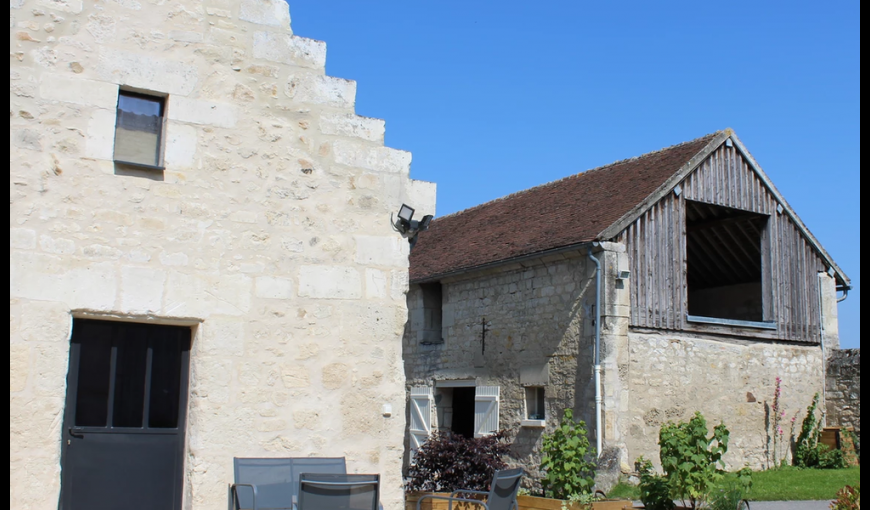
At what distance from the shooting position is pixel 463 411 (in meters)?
15.3

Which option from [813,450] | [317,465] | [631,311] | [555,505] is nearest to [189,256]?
[317,465]

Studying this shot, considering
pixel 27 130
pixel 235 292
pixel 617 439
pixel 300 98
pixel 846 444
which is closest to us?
pixel 27 130

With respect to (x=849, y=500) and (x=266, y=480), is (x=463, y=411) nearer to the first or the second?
(x=849, y=500)

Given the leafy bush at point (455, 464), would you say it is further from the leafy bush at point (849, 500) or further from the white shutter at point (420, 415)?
the leafy bush at point (849, 500)

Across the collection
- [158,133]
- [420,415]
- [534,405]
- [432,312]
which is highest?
[158,133]

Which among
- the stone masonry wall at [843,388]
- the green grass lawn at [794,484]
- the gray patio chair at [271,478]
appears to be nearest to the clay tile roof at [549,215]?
the green grass lawn at [794,484]

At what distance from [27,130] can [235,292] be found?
5.67 ft

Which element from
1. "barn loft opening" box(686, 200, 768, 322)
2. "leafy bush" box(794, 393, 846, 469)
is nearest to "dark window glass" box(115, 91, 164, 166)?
"barn loft opening" box(686, 200, 768, 322)

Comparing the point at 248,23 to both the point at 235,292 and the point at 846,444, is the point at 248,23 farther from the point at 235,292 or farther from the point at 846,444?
the point at 846,444

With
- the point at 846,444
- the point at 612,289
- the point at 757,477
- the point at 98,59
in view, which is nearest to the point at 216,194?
the point at 98,59

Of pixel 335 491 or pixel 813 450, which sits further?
pixel 813 450

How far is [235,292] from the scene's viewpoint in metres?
6.11

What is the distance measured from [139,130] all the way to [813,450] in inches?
449

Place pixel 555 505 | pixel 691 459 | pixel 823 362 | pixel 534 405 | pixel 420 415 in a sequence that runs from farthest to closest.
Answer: pixel 420 415, pixel 823 362, pixel 534 405, pixel 555 505, pixel 691 459
